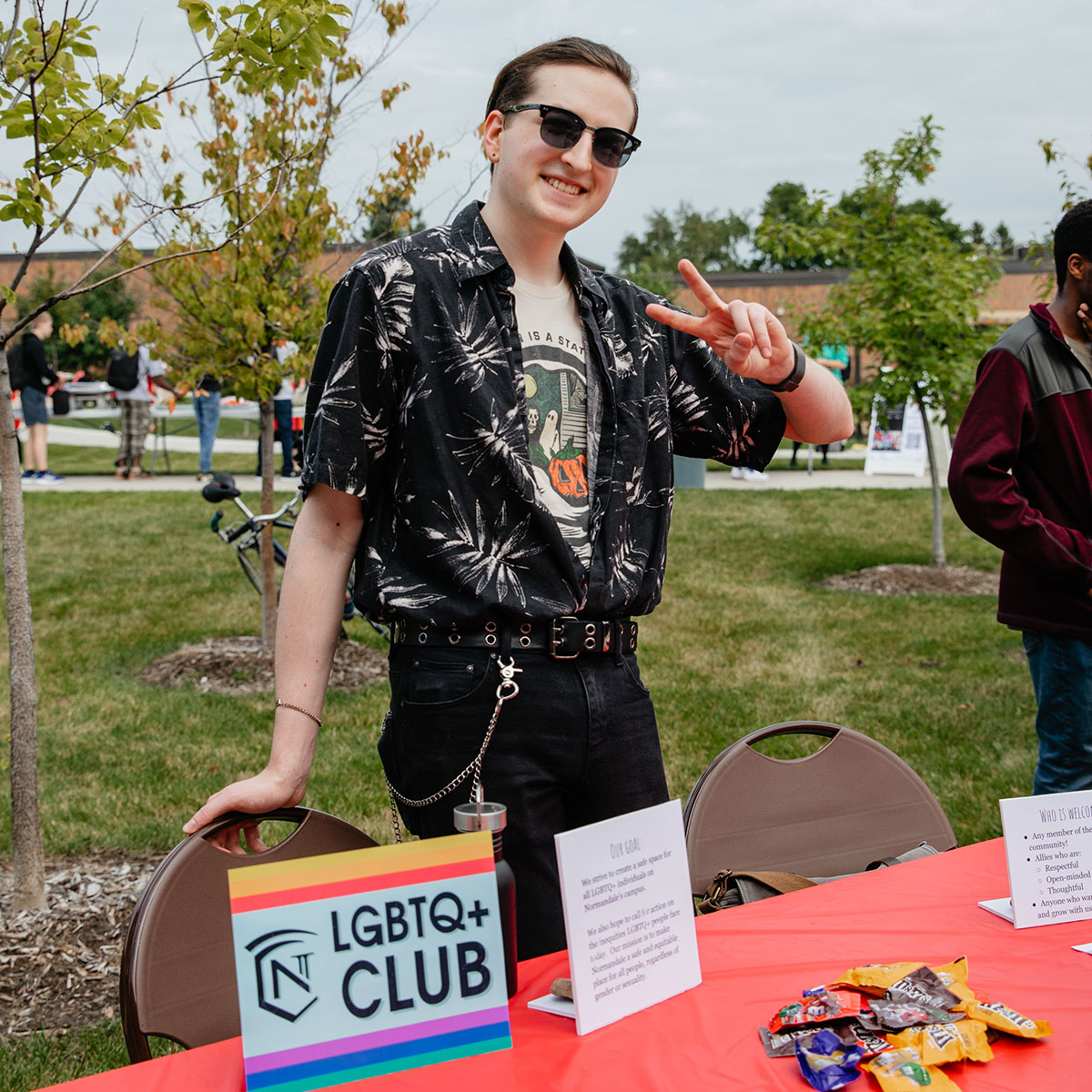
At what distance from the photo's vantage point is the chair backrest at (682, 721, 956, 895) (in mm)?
2109

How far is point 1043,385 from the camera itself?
270 centimetres

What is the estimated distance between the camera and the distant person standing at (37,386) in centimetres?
1140

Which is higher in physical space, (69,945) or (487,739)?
(487,739)

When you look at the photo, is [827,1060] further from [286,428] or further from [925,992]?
[286,428]

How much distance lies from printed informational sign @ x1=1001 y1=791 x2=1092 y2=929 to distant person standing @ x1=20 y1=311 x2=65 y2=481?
36.1 ft

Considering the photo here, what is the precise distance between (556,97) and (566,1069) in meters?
1.28

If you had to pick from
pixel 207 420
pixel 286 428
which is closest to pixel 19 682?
pixel 207 420

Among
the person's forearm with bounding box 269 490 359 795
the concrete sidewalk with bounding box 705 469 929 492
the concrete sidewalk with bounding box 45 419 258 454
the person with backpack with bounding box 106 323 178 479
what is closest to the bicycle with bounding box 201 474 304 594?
the person's forearm with bounding box 269 490 359 795


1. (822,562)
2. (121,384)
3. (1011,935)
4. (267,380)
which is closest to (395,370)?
(1011,935)

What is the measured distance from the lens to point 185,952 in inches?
63.2

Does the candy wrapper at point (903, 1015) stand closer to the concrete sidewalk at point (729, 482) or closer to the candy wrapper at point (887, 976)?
the candy wrapper at point (887, 976)

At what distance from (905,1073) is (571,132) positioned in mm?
1269

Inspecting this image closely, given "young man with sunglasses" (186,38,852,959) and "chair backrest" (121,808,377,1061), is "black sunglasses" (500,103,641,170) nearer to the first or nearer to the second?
"young man with sunglasses" (186,38,852,959)

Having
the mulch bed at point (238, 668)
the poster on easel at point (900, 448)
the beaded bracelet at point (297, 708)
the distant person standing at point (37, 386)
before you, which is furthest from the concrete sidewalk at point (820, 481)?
the beaded bracelet at point (297, 708)
